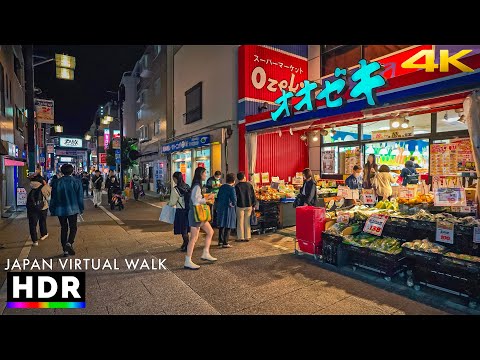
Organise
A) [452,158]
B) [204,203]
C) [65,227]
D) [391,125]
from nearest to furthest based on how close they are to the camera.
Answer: [204,203]
[65,227]
[452,158]
[391,125]

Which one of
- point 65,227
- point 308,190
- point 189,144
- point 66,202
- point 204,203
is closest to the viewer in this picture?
point 204,203

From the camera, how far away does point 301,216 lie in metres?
6.97

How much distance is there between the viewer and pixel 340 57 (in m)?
13.2

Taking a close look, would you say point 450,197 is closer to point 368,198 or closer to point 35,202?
point 368,198

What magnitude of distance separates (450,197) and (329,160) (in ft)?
27.5

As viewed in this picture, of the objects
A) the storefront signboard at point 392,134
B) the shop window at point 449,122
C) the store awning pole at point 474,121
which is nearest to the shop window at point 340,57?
the storefront signboard at point 392,134

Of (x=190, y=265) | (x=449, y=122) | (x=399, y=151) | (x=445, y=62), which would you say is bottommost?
(x=190, y=265)

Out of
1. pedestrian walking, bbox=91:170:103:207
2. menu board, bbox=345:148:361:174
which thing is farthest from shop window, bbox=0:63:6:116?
menu board, bbox=345:148:361:174

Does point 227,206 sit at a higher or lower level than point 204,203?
lower

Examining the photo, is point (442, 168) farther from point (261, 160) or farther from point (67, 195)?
point (67, 195)

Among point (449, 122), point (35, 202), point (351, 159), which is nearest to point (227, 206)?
point (35, 202)

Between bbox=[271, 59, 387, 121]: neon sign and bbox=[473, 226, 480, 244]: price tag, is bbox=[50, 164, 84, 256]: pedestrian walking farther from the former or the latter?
bbox=[473, 226, 480, 244]: price tag
